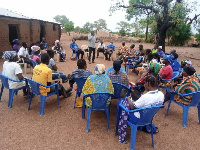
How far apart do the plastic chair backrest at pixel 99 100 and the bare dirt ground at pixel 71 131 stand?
470 mm

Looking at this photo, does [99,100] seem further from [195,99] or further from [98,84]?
[195,99]

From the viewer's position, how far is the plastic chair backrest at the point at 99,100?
128 inches

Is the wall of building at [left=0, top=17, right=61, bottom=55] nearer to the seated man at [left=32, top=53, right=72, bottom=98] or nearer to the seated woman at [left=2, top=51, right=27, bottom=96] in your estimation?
the seated woman at [left=2, top=51, right=27, bottom=96]

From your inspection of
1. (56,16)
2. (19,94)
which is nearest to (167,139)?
(19,94)

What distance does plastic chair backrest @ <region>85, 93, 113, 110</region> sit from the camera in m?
3.25

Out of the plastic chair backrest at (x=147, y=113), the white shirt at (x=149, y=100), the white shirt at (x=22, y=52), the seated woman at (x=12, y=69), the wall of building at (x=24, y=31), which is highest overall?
the wall of building at (x=24, y=31)

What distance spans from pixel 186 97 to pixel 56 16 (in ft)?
264

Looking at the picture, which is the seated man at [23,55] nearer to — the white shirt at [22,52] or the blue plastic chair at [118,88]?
the white shirt at [22,52]

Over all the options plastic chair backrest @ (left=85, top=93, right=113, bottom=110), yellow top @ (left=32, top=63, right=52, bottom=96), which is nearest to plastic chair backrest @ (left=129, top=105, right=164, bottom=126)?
plastic chair backrest @ (left=85, top=93, right=113, bottom=110)

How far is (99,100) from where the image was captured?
334cm

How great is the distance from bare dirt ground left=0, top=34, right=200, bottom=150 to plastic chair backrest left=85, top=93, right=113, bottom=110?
0.47 metres

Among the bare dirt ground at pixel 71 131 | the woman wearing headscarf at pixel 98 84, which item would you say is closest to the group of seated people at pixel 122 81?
the woman wearing headscarf at pixel 98 84

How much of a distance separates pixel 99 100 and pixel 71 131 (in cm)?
82

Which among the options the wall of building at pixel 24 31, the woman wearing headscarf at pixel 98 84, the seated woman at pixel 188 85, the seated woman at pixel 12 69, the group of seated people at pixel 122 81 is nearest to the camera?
the group of seated people at pixel 122 81
